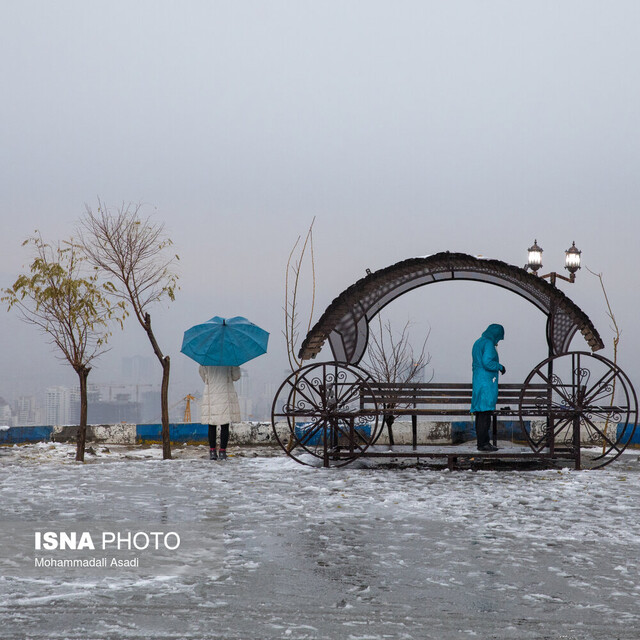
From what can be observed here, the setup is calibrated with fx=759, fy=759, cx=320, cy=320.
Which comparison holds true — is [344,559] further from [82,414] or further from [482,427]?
[82,414]

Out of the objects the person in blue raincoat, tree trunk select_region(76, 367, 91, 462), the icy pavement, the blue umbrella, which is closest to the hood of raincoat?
the person in blue raincoat

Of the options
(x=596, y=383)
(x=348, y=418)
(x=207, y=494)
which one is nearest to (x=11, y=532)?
(x=207, y=494)

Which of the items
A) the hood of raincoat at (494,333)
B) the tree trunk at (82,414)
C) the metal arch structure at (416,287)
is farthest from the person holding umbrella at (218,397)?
the hood of raincoat at (494,333)

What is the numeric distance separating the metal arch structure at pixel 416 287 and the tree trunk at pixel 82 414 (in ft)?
12.3

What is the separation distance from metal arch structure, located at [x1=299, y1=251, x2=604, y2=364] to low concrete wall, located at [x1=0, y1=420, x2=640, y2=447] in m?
3.02

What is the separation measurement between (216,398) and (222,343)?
34.0 inches

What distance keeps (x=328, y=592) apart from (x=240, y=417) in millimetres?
7116

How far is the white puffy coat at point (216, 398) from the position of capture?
38.4 ft

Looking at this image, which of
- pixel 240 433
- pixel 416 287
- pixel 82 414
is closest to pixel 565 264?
pixel 416 287

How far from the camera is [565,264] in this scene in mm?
14773

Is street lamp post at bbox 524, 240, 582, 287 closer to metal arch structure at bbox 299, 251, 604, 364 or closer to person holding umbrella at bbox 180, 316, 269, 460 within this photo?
metal arch structure at bbox 299, 251, 604, 364

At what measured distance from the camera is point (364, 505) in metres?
8.02

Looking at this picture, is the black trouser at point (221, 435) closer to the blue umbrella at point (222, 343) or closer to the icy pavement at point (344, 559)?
the blue umbrella at point (222, 343)

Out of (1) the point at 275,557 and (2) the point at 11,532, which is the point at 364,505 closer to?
(1) the point at 275,557
